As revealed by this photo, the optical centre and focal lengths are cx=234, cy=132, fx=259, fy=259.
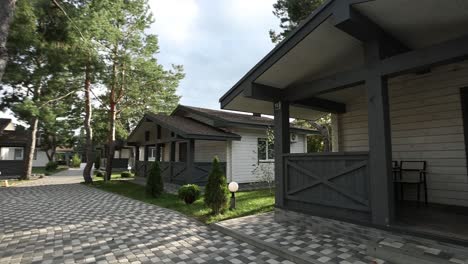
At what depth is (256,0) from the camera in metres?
7.96

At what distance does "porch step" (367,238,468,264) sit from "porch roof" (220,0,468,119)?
2356mm

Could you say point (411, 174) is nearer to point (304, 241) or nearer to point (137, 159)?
point (304, 241)

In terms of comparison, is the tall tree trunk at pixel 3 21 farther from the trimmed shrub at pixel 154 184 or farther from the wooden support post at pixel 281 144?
the trimmed shrub at pixel 154 184

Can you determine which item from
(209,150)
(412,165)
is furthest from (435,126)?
(209,150)

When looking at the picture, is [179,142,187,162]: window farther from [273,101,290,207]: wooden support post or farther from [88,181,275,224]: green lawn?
[273,101,290,207]: wooden support post

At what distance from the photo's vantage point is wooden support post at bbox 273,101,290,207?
549cm

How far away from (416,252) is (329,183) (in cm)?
150

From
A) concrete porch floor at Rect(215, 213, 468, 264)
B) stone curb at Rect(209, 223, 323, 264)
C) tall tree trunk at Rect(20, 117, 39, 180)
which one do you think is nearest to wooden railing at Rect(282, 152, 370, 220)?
concrete porch floor at Rect(215, 213, 468, 264)

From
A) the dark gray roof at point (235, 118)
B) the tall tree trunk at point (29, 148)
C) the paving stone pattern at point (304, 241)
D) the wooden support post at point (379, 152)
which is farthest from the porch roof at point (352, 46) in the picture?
the tall tree trunk at point (29, 148)

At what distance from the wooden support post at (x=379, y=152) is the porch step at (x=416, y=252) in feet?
1.02

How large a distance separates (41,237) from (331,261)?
5.11 metres

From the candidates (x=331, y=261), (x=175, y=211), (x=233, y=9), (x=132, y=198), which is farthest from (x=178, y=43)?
(x=331, y=261)

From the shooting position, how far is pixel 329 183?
Answer: 4453 millimetres

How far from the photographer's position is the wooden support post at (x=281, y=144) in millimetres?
5488
